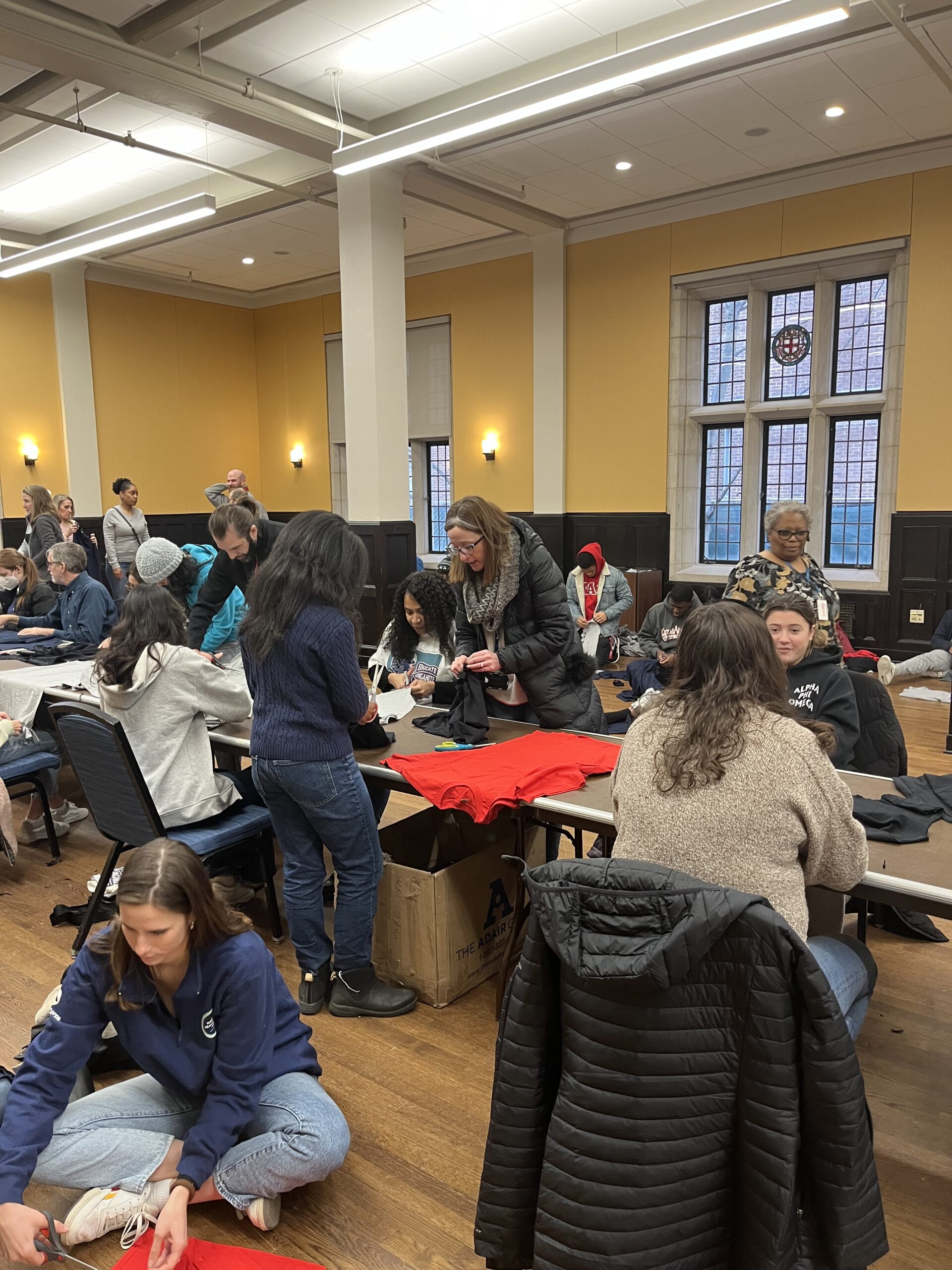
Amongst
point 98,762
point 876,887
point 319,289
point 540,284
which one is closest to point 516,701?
point 98,762

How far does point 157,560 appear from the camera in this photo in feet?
13.6

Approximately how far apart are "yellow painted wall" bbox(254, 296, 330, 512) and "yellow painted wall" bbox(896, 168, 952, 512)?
276 inches

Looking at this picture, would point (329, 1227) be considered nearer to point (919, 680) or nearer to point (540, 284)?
point (919, 680)

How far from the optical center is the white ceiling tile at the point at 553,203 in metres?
8.59

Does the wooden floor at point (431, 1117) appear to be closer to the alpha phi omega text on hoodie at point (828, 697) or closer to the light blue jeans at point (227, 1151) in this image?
the light blue jeans at point (227, 1151)

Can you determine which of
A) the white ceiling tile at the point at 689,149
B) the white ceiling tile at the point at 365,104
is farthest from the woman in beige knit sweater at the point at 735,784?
the white ceiling tile at the point at 689,149

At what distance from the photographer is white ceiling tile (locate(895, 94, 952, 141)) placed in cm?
677

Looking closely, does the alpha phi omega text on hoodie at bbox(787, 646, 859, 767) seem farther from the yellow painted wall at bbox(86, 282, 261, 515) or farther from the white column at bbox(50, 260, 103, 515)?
the yellow painted wall at bbox(86, 282, 261, 515)

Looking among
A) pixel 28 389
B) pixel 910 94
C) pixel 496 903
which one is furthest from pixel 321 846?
pixel 28 389

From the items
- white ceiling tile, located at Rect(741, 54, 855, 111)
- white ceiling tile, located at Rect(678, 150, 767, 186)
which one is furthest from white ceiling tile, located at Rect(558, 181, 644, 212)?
white ceiling tile, located at Rect(741, 54, 855, 111)

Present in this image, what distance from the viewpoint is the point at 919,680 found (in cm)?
776

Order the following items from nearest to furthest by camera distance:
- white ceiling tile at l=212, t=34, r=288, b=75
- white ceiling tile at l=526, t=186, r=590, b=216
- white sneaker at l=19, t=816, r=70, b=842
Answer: white sneaker at l=19, t=816, r=70, b=842
white ceiling tile at l=212, t=34, r=288, b=75
white ceiling tile at l=526, t=186, r=590, b=216

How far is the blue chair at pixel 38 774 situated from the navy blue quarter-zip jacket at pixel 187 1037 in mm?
2374

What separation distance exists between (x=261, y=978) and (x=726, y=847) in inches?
38.2
